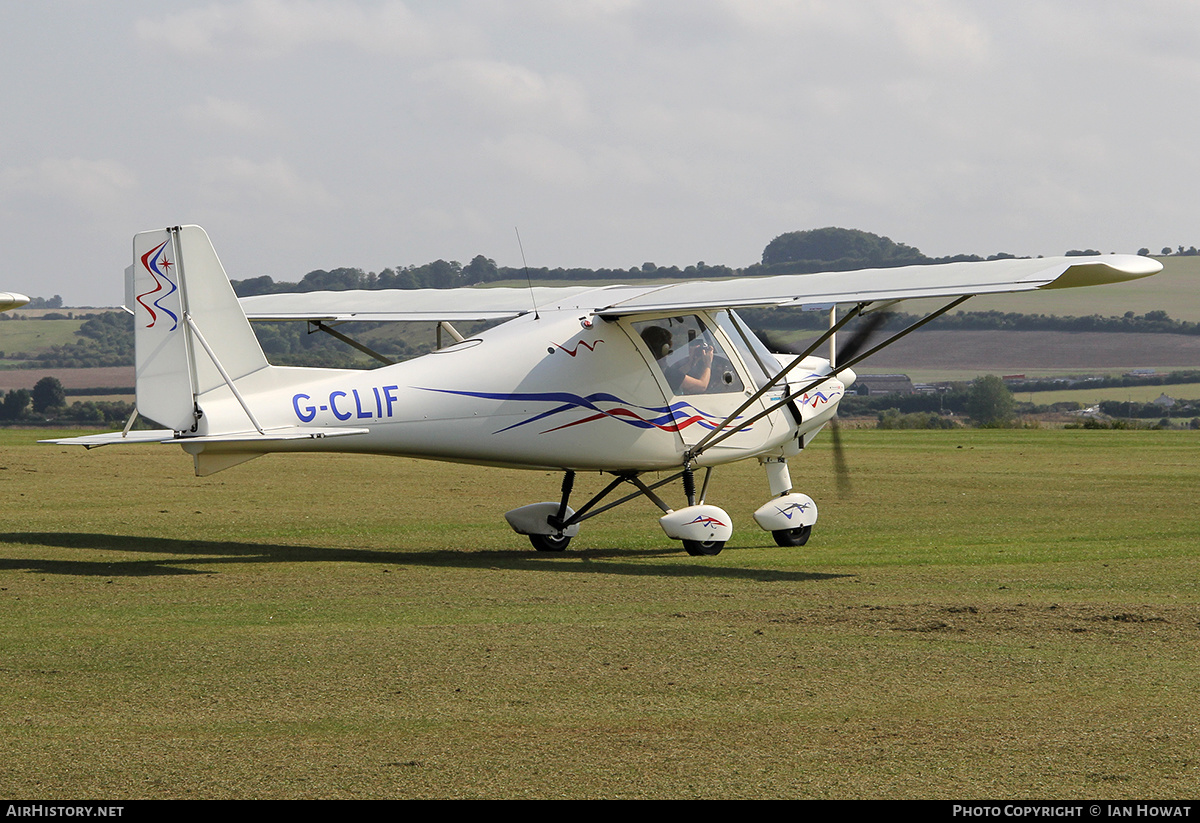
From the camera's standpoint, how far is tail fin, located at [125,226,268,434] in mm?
11461

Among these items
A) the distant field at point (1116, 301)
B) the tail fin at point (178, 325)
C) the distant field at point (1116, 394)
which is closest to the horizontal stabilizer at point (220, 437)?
the tail fin at point (178, 325)

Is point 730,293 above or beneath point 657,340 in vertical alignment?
above

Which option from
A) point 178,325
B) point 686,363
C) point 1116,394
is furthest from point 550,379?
point 1116,394

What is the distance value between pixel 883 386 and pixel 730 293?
73.2 m

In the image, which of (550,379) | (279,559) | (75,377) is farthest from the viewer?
(75,377)

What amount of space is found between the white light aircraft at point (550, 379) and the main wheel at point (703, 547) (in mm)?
17

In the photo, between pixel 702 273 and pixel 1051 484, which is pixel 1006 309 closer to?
pixel 702 273

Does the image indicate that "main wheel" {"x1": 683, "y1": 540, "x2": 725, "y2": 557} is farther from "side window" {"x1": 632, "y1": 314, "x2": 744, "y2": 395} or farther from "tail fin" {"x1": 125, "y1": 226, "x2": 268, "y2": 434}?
"tail fin" {"x1": 125, "y1": 226, "x2": 268, "y2": 434}

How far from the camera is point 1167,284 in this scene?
127m

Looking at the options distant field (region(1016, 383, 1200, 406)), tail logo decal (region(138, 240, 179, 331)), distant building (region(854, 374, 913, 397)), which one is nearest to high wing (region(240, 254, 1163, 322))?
tail logo decal (region(138, 240, 179, 331))

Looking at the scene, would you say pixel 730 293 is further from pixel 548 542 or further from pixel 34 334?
pixel 34 334

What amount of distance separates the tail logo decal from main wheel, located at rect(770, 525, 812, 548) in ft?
21.4

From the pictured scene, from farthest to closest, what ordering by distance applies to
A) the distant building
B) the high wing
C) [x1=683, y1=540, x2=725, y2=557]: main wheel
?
the distant building → [x1=683, y1=540, x2=725, y2=557]: main wheel → the high wing

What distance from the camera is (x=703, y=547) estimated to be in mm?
13438
